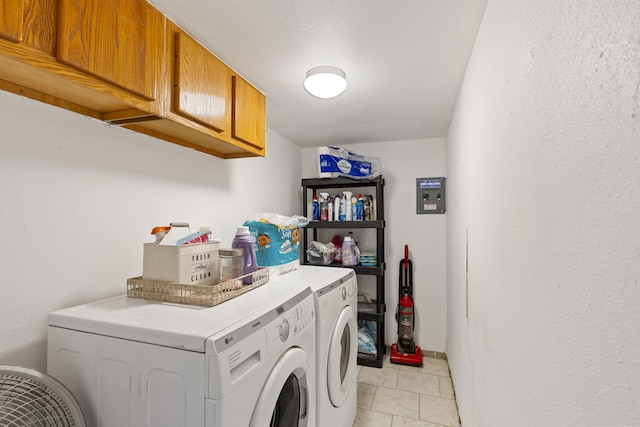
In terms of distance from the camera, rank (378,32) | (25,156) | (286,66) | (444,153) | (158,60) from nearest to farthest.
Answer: (25,156)
(158,60)
(378,32)
(286,66)
(444,153)

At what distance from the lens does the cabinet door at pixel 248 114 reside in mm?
1582

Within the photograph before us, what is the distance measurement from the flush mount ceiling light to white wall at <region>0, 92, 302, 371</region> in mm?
799

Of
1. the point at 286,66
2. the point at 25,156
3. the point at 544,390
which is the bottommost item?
the point at 544,390

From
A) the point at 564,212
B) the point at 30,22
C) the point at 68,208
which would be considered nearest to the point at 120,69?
the point at 30,22

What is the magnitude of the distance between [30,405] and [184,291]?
50cm

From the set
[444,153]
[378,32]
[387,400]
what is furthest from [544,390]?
[444,153]

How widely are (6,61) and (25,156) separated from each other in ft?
1.13

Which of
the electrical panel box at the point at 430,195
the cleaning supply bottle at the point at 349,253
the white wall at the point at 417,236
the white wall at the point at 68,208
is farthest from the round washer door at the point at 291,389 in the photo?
the electrical panel box at the point at 430,195

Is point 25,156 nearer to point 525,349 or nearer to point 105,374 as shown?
point 105,374

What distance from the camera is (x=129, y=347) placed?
0.89 m

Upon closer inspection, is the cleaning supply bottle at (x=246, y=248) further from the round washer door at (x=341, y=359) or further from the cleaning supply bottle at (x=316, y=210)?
the cleaning supply bottle at (x=316, y=210)

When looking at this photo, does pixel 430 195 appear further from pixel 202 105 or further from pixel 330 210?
pixel 202 105

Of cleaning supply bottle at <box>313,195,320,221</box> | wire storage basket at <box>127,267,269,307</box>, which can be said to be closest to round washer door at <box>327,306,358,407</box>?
wire storage basket at <box>127,267,269,307</box>

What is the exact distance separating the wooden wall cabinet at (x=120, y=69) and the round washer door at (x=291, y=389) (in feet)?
3.39
